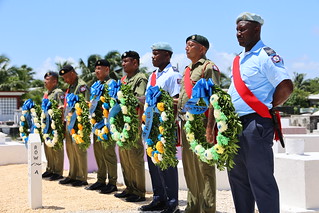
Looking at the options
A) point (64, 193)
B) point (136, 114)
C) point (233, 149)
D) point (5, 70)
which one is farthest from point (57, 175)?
point (5, 70)

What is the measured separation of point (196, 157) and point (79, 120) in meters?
3.36

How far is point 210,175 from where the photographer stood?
4.86m

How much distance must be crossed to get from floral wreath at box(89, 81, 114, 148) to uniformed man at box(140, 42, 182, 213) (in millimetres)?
1082

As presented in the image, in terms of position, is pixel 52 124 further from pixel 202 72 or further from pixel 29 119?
pixel 202 72

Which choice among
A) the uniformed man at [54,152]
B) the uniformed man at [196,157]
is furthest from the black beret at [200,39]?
the uniformed man at [54,152]

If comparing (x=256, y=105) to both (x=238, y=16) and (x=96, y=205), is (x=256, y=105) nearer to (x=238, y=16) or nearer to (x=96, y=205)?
(x=238, y=16)

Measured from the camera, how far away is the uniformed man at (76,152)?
27.3 feet

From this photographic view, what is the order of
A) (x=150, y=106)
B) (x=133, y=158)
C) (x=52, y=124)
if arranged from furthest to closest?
(x=52, y=124) < (x=133, y=158) < (x=150, y=106)

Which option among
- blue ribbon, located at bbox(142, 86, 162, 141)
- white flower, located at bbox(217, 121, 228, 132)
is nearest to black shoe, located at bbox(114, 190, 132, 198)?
blue ribbon, located at bbox(142, 86, 162, 141)

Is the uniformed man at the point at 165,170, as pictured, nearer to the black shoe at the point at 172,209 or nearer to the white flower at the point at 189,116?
the black shoe at the point at 172,209

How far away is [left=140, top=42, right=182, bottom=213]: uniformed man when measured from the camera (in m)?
5.70

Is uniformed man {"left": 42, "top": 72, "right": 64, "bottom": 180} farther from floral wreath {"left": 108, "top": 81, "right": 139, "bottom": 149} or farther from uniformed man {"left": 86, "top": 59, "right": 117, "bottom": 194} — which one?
floral wreath {"left": 108, "top": 81, "right": 139, "bottom": 149}

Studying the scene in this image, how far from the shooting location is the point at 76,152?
27.8 ft

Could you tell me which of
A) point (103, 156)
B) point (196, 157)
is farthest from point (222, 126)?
point (103, 156)
